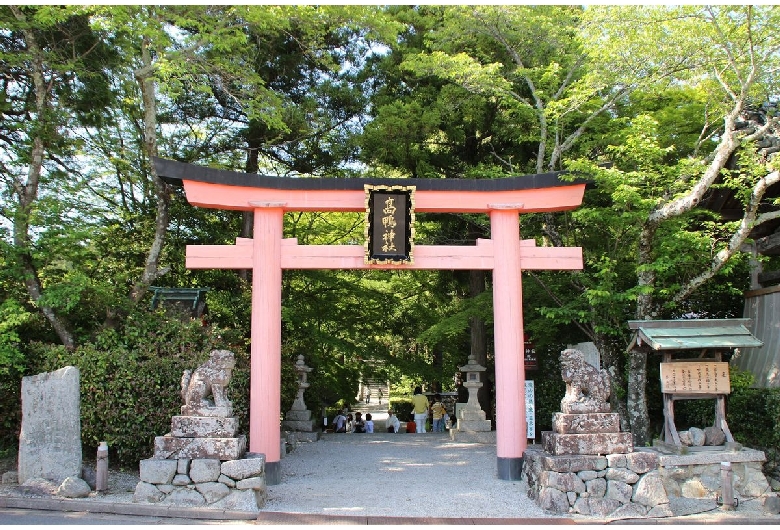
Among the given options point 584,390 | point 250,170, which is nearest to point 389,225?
point 584,390

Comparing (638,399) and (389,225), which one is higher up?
(389,225)

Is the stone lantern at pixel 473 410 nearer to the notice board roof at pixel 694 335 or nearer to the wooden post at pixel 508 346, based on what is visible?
the wooden post at pixel 508 346

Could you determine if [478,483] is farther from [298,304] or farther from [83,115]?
[83,115]

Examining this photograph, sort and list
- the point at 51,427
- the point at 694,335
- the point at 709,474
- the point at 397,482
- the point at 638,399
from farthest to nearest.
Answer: the point at 638,399 < the point at 397,482 < the point at 694,335 < the point at 709,474 < the point at 51,427

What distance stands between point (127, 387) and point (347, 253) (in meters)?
4.35

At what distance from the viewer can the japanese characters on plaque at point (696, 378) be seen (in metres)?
9.60

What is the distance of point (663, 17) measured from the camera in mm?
10609

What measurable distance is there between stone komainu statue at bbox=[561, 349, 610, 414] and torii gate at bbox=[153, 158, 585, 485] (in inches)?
52.2

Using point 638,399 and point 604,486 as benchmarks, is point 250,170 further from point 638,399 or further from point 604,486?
point 604,486

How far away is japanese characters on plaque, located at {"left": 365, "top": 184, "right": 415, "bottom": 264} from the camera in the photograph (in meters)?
9.91

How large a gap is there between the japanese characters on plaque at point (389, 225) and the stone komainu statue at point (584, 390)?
10.4 ft

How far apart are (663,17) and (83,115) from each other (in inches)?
498

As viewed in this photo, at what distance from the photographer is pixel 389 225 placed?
9.94 m

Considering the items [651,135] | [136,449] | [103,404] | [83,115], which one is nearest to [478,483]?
[136,449]
